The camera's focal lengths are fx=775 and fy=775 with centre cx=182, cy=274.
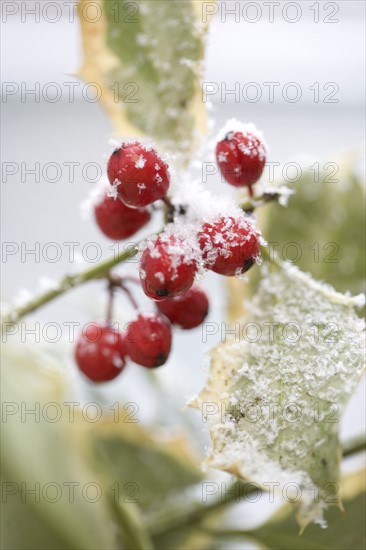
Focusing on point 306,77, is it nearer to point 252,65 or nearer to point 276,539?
point 252,65

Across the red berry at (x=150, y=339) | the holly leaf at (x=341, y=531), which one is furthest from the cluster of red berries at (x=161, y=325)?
the holly leaf at (x=341, y=531)

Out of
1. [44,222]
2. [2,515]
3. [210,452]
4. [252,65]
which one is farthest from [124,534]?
[252,65]

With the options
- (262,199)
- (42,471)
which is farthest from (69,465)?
(262,199)

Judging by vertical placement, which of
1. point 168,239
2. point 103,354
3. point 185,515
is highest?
point 168,239

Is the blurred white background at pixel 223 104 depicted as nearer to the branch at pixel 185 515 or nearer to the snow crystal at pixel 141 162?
the branch at pixel 185 515

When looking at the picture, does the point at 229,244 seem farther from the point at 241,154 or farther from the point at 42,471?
the point at 42,471

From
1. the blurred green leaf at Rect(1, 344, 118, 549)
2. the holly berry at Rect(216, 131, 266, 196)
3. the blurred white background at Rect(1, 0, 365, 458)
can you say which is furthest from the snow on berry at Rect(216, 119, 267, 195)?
the blurred white background at Rect(1, 0, 365, 458)
